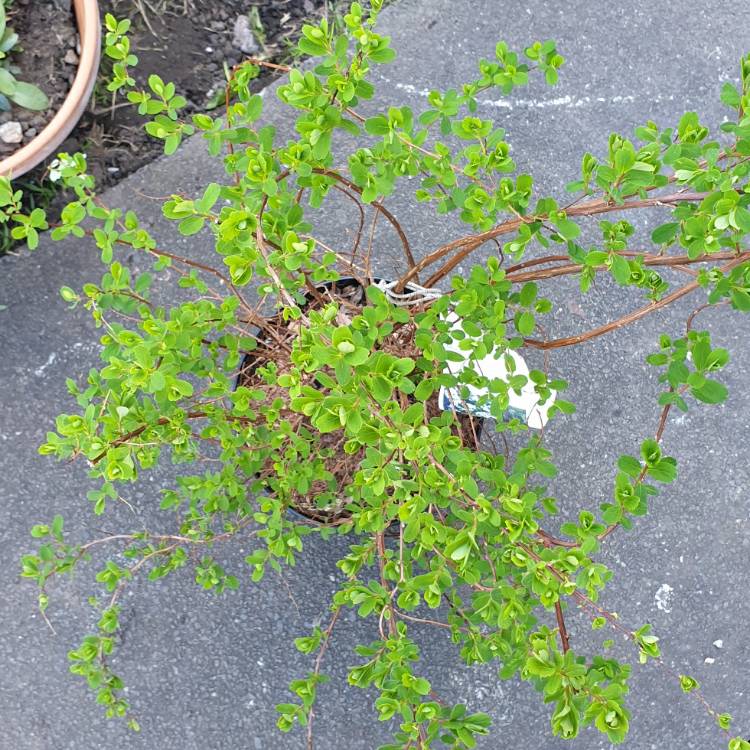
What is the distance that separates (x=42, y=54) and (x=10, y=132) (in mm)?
224

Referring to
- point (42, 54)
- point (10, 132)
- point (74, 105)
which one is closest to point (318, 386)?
point (74, 105)

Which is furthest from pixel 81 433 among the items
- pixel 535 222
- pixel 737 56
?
pixel 737 56

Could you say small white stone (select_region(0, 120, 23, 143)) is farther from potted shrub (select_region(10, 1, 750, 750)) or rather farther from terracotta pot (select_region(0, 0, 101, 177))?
potted shrub (select_region(10, 1, 750, 750))

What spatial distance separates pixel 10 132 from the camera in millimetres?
1847

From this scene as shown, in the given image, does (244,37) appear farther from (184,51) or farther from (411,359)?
(411,359)

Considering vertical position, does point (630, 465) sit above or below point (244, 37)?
below

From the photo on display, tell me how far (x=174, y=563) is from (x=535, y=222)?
0.92 m

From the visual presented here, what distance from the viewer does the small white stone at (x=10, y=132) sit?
72.6 inches

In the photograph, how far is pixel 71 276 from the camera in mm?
1958

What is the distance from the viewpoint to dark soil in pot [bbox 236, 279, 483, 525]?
149 cm

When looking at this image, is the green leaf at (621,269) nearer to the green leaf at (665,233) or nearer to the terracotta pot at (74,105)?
the green leaf at (665,233)

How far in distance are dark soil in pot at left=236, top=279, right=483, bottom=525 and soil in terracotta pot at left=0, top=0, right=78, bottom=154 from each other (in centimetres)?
83

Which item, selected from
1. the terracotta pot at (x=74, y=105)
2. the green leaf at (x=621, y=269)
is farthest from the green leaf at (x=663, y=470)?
the terracotta pot at (x=74, y=105)

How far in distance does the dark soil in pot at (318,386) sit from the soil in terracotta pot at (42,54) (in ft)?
2.71
